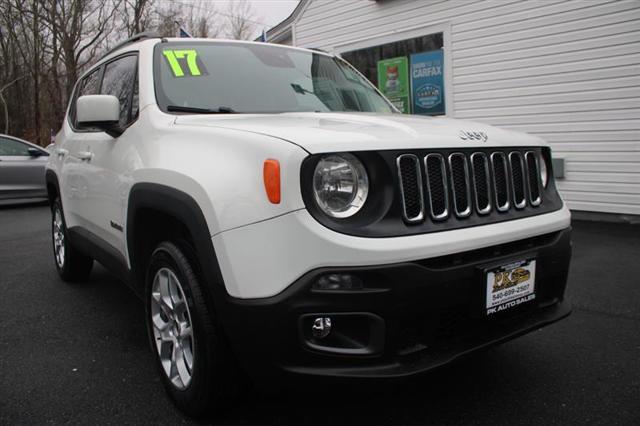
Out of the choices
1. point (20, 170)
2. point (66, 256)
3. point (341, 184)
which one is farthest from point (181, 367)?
point (20, 170)

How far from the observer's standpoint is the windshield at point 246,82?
279cm

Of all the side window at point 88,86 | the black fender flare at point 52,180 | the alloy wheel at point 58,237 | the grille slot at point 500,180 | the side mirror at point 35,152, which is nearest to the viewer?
A: the grille slot at point 500,180

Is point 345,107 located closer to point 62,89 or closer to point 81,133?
point 81,133

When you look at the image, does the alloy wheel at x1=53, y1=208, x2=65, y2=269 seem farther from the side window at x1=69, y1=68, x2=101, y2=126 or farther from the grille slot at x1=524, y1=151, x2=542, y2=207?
the grille slot at x1=524, y1=151, x2=542, y2=207

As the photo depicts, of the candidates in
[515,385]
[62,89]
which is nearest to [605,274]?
[515,385]

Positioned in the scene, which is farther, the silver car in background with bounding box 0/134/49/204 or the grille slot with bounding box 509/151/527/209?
the silver car in background with bounding box 0/134/49/204

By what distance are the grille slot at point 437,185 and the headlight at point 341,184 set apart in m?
0.27

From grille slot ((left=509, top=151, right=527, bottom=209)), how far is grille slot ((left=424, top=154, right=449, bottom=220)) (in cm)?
50

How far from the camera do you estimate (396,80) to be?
351 inches

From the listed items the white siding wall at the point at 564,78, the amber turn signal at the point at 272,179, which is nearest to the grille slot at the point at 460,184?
the amber turn signal at the point at 272,179

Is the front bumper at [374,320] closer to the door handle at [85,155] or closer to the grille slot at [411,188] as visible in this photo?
the grille slot at [411,188]

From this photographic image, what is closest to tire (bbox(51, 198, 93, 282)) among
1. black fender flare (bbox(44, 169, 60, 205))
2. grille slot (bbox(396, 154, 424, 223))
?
black fender flare (bbox(44, 169, 60, 205))

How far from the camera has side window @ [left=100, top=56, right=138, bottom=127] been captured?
298 cm

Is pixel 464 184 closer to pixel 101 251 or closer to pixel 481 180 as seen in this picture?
pixel 481 180
